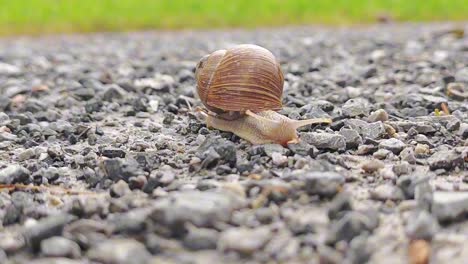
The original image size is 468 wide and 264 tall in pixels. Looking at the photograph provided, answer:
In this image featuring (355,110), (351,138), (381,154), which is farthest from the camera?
(355,110)

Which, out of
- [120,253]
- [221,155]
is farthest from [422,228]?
[221,155]

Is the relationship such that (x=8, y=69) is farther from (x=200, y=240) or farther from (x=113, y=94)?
(x=200, y=240)

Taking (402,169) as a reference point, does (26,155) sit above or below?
below

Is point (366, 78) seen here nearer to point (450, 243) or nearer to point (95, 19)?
point (450, 243)

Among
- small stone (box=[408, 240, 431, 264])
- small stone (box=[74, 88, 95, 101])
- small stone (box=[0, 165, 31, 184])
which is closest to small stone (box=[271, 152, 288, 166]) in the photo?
small stone (box=[408, 240, 431, 264])

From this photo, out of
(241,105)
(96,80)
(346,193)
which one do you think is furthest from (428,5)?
(346,193)

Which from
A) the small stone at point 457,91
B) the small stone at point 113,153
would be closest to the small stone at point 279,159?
the small stone at point 113,153

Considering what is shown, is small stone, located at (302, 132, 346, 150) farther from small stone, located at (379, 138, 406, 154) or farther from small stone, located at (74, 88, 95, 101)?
small stone, located at (74, 88, 95, 101)
